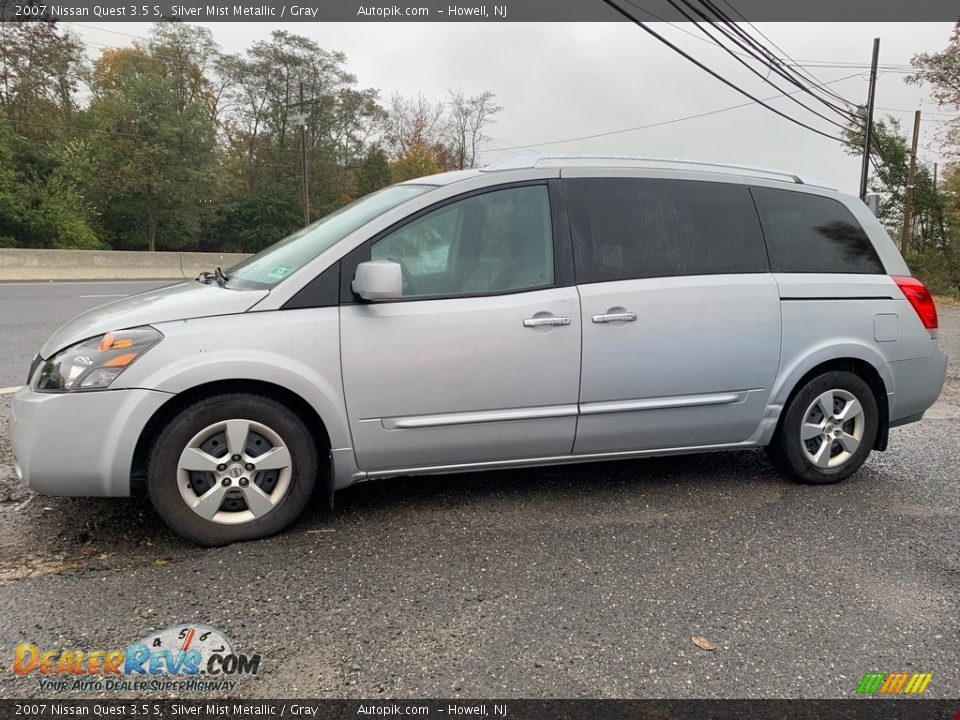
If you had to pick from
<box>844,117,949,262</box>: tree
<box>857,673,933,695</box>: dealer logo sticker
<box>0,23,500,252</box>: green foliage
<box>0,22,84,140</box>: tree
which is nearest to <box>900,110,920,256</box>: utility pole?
<box>844,117,949,262</box>: tree

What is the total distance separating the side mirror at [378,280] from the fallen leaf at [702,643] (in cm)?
186

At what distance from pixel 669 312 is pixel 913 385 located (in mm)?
1776

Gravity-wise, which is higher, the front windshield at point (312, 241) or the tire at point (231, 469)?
the front windshield at point (312, 241)

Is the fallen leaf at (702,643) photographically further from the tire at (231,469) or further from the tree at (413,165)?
the tree at (413,165)

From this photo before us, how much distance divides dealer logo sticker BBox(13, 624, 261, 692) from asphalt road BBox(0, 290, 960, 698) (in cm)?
5

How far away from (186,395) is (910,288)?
4.11 m

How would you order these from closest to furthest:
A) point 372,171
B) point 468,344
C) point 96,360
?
point 96,360, point 468,344, point 372,171

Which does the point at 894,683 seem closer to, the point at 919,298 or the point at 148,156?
the point at 919,298

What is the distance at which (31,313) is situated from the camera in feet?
32.9

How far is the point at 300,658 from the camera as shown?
230cm

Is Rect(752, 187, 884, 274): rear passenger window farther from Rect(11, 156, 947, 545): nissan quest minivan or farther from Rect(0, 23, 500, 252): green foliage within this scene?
Rect(0, 23, 500, 252): green foliage

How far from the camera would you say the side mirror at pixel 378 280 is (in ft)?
10.1

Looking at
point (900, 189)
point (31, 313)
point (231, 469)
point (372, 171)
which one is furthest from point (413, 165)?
point (231, 469)

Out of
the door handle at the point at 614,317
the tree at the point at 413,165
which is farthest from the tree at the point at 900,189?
the door handle at the point at 614,317
